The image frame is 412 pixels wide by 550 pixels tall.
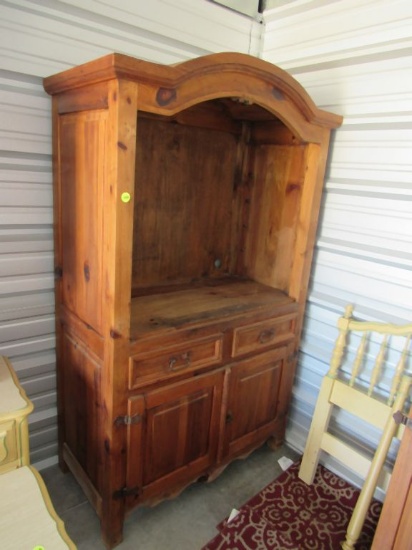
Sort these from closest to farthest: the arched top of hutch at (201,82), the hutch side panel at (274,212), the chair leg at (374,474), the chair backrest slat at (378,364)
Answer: the arched top of hutch at (201,82)
the chair leg at (374,474)
the chair backrest slat at (378,364)
the hutch side panel at (274,212)

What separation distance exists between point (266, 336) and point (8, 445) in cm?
122

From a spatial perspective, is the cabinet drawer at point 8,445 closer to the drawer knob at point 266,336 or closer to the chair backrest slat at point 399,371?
the drawer knob at point 266,336

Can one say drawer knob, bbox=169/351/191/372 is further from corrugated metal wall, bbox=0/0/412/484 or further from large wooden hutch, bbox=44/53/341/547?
corrugated metal wall, bbox=0/0/412/484

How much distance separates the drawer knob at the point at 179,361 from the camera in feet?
5.54

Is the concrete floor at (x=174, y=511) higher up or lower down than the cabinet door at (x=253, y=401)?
lower down

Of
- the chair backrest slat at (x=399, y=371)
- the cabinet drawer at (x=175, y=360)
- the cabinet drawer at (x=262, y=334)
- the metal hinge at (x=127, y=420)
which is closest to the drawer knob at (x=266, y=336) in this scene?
the cabinet drawer at (x=262, y=334)

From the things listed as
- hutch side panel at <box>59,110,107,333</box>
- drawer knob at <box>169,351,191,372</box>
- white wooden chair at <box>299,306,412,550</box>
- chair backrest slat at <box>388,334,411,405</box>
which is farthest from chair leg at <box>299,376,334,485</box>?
hutch side panel at <box>59,110,107,333</box>

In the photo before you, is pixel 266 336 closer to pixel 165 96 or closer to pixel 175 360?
pixel 175 360

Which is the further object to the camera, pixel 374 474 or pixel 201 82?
pixel 374 474

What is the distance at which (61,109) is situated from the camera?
1.66 meters

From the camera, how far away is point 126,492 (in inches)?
67.5

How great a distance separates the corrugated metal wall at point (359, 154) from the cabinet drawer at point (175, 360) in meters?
0.74

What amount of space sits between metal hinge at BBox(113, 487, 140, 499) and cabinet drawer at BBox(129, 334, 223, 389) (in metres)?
0.47

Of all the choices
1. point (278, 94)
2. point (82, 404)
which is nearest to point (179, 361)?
point (82, 404)
